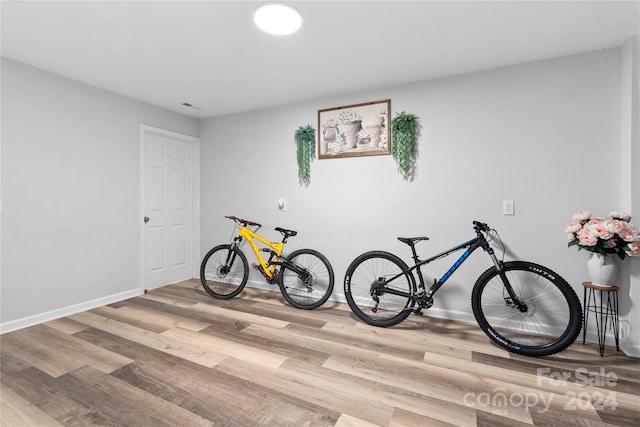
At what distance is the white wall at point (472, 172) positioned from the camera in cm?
238

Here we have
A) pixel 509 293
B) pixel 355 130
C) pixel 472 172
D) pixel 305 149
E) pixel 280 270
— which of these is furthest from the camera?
pixel 305 149

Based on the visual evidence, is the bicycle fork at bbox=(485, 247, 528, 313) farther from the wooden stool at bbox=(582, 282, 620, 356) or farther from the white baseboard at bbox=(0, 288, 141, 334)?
the white baseboard at bbox=(0, 288, 141, 334)

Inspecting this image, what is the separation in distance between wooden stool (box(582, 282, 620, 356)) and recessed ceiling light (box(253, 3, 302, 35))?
9.45ft

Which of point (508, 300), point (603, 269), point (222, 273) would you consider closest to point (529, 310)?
point (508, 300)

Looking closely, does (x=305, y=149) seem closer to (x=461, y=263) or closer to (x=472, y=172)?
(x=472, y=172)

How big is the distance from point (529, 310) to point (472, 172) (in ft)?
4.28

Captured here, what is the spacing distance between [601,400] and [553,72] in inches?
95.1

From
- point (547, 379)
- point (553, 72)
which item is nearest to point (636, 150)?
point (553, 72)

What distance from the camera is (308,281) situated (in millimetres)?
3260

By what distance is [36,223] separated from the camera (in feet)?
8.86

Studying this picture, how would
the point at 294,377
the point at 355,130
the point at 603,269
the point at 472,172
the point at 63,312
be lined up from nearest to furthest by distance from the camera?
the point at 294,377
the point at 603,269
the point at 472,172
the point at 63,312
the point at 355,130

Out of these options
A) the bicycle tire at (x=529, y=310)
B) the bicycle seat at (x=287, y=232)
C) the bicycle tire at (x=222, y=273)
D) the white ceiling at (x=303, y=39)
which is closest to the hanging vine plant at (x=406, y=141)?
the white ceiling at (x=303, y=39)

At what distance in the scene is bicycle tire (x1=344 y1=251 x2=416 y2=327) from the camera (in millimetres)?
2709

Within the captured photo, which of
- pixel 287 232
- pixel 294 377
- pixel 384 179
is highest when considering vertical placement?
pixel 384 179
